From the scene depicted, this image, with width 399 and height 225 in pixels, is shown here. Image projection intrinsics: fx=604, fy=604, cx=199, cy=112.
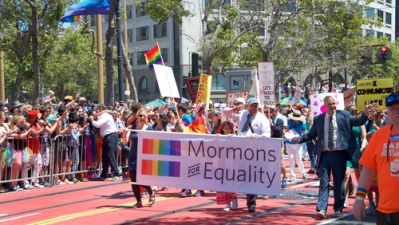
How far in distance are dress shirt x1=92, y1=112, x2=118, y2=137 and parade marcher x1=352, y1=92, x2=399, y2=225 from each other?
32.8ft

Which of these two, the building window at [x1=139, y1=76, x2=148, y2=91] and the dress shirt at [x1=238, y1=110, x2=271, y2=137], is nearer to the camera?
the dress shirt at [x1=238, y1=110, x2=271, y2=137]

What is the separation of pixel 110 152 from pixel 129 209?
4284mm

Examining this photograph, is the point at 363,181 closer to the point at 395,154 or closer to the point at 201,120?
the point at 395,154

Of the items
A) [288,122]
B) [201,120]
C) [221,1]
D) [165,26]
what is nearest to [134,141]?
[201,120]

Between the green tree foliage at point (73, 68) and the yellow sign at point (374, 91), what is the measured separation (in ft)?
149

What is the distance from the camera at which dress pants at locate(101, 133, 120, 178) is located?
14.3m

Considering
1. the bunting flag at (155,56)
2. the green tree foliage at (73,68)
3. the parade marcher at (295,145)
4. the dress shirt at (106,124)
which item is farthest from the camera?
the green tree foliage at (73,68)

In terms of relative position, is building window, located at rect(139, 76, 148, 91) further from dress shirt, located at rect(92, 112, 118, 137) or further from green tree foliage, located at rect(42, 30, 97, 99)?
dress shirt, located at rect(92, 112, 118, 137)

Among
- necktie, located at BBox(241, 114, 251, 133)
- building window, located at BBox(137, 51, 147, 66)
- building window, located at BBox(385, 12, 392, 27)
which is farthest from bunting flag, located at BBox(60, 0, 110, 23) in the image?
building window, located at BBox(385, 12, 392, 27)

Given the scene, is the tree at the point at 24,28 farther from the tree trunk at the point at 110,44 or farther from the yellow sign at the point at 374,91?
the yellow sign at the point at 374,91

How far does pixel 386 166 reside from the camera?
474 centimetres

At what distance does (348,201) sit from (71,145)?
6583 mm

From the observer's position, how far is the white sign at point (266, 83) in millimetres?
11531

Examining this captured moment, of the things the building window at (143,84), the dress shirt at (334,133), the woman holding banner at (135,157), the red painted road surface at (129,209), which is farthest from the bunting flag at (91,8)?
the building window at (143,84)
